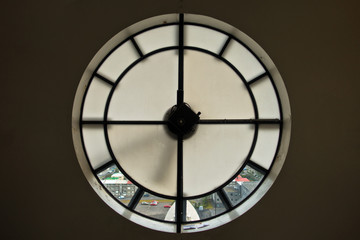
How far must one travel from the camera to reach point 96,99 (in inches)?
69.5

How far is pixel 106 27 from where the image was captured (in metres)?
1.49

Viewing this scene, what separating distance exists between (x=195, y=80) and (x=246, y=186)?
91 cm

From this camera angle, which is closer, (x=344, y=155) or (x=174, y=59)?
(x=344, y=155)

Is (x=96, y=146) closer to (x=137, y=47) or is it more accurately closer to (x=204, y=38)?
(x=137, y=47)

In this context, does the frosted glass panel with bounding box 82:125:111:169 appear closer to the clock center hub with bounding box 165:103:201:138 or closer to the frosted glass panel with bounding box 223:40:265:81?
the clock center hub with bounding box 165:103:201:138

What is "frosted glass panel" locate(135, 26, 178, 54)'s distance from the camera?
5.75 feet

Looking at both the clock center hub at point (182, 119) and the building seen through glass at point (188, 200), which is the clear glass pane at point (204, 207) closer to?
the building seen through glass at point (188, 200)

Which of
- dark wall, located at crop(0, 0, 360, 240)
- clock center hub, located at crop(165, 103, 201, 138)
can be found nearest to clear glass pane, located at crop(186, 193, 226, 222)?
dark wall, located at crop(0, 0, 360, 240)

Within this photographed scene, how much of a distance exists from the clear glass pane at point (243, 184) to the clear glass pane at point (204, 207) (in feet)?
0.33

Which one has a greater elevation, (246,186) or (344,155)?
(344,155)

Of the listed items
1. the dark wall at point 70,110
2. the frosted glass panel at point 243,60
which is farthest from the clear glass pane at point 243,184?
the frosted glass panel at point 243,60

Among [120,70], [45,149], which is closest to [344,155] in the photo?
[120,70]

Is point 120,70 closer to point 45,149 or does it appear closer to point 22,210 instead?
point 45,149

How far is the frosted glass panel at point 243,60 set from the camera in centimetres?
176
